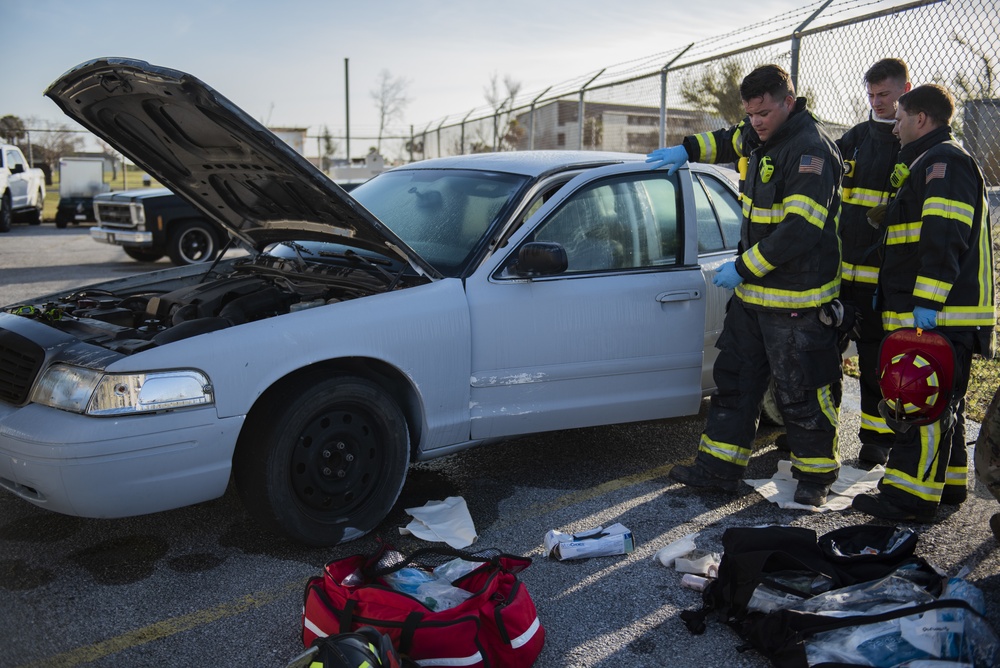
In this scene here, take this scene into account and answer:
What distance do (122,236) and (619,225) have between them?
33.2 feet

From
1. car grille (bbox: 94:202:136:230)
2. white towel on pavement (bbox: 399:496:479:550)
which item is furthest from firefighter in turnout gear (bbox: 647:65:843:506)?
car grille (bbox: 94:202:136:230)

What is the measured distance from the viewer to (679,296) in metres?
4.39

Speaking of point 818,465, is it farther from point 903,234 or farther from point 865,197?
point 865,197

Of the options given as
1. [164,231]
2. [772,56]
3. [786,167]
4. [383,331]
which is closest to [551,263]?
[383,331]

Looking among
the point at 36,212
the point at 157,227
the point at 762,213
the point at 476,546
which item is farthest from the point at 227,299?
the point at 36,212

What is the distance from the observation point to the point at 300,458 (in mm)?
3529

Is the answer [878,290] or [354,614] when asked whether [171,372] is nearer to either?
[354,614]

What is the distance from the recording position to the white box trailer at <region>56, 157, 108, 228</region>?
19922 mm

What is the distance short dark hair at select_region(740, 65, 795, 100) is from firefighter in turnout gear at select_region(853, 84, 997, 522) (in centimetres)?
55

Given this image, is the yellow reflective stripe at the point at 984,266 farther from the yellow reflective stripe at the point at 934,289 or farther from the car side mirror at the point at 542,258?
the car side mirror at the point at 542,258

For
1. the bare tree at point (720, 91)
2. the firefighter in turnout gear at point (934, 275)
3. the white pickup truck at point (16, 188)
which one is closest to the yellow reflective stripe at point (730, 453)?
the firefighter in turnout gear at point (934, 275)

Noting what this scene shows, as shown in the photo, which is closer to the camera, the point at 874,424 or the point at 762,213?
the point at 762,213

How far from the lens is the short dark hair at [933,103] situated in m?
3.96

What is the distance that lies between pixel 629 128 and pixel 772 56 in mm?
4113
